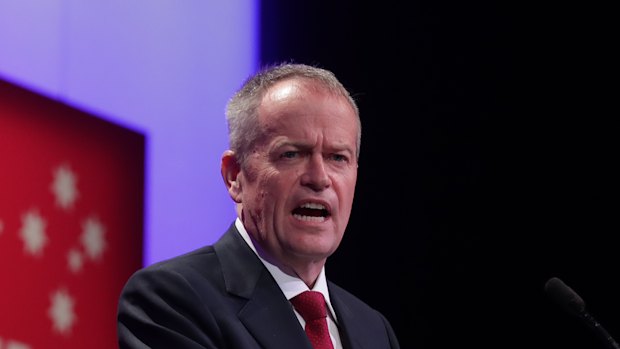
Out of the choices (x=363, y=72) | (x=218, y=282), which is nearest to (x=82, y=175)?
(x=218, y=282)

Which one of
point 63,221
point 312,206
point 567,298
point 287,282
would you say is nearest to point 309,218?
point 312,206

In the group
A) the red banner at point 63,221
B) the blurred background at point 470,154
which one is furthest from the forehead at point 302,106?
the blurred background at point 470,154

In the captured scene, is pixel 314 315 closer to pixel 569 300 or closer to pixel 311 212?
pixel 311 212

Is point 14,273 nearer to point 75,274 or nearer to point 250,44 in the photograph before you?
point 75,274

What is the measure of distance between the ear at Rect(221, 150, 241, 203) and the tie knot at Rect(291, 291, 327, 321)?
11.3 inches

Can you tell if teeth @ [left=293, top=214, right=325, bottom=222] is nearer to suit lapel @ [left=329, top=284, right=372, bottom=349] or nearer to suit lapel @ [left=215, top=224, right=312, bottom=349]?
suit lapel @ [left=215, top=224, right=312, bottom=349]

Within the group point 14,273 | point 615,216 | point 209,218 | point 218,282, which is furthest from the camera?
point 615,216

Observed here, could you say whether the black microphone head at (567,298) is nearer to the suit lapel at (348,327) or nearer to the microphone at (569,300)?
the microphone at (569,300)

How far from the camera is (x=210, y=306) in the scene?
6.05ft

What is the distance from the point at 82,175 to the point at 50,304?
1.28 feet

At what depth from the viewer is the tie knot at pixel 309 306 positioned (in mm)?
1998

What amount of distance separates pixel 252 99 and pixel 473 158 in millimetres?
1766

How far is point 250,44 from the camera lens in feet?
11.5

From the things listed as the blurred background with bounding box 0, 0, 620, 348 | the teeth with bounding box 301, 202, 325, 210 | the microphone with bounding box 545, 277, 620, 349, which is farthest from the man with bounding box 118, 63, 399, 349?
the blurred background with bounding box 0, 0, 620, 348
